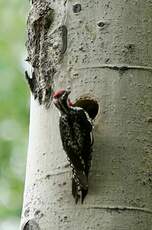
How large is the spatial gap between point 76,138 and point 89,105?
145mm

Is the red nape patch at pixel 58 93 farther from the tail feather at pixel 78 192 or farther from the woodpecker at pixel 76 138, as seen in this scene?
the tail feather at pixel 78 192

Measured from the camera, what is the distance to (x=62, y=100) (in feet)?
8.40

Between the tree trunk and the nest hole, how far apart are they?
0.02 metres

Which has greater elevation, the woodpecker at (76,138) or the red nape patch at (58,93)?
the red nape patch at (58,93)

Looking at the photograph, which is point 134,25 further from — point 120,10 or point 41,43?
point 41,43

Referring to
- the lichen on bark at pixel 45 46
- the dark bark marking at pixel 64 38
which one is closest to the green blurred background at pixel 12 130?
the lichen on bark at pixel 45 46

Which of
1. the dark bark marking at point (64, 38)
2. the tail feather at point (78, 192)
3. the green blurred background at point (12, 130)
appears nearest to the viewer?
the tail feather at point (78, 192)

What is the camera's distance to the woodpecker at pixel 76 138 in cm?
248

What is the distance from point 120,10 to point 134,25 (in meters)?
0.08

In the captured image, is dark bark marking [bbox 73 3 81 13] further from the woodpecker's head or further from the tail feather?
the tail feather

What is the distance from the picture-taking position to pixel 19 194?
5617mm

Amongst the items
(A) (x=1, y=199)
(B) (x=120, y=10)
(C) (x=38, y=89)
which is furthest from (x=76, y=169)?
(A) (x=1, y=199)

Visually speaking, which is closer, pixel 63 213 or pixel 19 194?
pixel 63 213

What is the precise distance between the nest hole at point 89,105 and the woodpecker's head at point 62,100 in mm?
57
